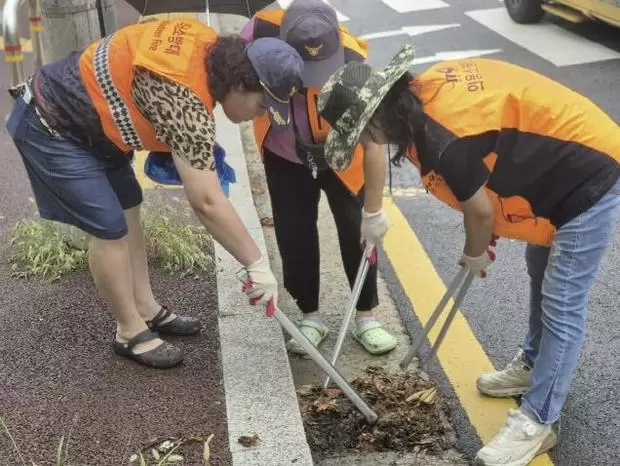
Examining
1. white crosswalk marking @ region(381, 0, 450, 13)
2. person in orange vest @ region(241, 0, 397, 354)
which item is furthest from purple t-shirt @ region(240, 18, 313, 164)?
white crosswalk marking @ region(381, 0, 450, 13)

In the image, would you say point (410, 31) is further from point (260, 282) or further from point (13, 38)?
point (260, 282)

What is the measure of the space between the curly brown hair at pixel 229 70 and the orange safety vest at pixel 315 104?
0.32 m

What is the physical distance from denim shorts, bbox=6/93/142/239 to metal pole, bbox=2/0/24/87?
72 cm

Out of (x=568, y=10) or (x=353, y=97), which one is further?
(x=568, y=10)

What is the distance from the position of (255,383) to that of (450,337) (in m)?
1.08

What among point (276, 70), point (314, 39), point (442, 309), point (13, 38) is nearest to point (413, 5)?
point (13, 38)

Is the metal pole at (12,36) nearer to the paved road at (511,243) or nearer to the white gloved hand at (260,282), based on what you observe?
the white gloved hand at (260,282)

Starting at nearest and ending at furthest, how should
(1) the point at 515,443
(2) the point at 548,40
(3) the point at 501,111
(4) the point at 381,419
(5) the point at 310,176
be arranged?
(3) the point at 501,111 → (1) the point at 515,443 → (4) the point at 381,419 → (5) the point at 310,176 → (2) the point at 548,40

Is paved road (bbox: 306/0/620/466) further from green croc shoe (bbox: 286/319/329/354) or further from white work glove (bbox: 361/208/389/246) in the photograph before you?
white work glove (bbox: 361/208/389/246)

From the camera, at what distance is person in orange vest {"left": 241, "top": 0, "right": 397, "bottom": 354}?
2.99 m

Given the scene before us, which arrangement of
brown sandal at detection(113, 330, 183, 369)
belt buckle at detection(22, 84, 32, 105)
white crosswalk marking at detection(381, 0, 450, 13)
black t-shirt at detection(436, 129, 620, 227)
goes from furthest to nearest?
1. white crosswalk marking at detection(381, 0, 450, 13)
2. brown sandal at detection(113, 330, 183, 369)
3. belt buckle at detection(22, 84, 32, 105)
4. black t-shirt at detection(436, 129, 620, 227)

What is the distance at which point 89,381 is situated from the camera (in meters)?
3.26

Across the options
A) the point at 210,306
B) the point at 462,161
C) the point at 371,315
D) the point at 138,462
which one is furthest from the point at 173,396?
the point at 462,161

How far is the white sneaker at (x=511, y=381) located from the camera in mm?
3426
